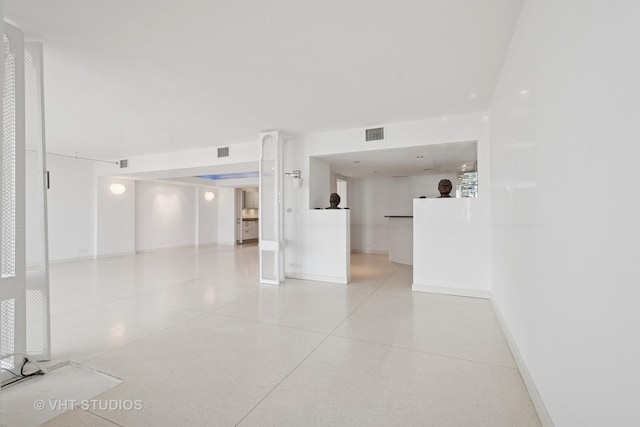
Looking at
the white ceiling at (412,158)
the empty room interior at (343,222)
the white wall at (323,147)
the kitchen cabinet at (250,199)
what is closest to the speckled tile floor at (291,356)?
the empty room interior at (343,222)

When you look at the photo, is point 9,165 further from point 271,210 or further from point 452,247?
point 452,247

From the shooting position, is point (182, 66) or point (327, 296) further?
point (327, 296)

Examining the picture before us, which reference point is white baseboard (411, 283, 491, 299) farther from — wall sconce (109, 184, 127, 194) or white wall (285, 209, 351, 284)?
wall sconce (109, 184, 127, 194)

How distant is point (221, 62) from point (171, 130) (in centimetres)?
268

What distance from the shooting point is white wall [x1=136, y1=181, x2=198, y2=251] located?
8852 mm

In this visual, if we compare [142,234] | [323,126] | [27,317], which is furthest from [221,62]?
[142,234]

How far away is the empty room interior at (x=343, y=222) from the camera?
107 centimetres

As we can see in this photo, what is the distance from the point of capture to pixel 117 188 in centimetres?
796

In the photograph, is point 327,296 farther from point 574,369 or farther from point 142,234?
point 142,234

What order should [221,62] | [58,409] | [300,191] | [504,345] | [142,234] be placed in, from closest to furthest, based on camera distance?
[58,409]
[504,345]
[221,62]
[300,191]
[142,234]

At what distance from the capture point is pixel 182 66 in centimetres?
275

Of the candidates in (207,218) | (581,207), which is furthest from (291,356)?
(207,218)

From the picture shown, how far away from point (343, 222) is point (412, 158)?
195 cm

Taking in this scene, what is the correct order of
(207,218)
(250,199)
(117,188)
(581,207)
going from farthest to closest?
(250,199), (207,218), (117,188), (581,207)
